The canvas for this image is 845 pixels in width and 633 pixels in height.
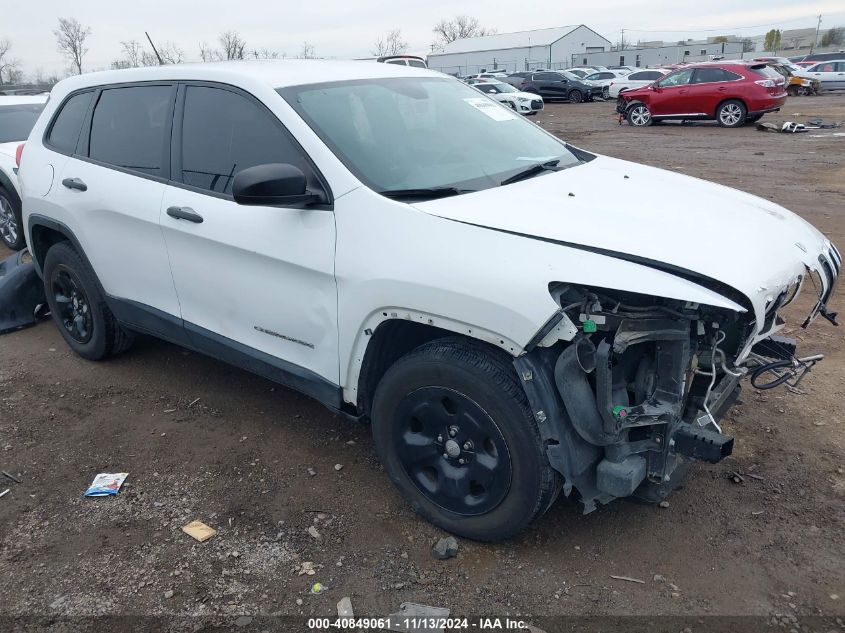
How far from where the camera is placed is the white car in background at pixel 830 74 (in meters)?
30.6

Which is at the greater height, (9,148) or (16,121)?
(16,121)

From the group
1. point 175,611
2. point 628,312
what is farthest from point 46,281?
point 628,312

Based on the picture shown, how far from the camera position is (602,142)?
17.0 metres

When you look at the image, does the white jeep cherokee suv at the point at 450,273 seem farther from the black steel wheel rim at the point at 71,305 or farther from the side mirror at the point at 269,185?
the black steel wheel rim at the point at 71,305

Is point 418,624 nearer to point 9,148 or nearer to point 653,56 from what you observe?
point 9,148

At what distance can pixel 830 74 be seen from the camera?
100ft

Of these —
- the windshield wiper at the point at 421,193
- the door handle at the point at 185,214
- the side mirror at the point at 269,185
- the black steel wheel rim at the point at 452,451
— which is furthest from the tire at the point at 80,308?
the black steel wheel rim at the point at 452,451

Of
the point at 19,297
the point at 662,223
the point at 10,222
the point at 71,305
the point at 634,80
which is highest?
the point at 662,223

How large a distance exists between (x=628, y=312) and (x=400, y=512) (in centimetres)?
145

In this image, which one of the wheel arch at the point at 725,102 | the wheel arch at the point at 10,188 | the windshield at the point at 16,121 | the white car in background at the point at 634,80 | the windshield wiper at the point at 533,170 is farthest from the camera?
the white car in background at the point at 634,80

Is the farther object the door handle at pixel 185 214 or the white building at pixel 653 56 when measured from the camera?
the white building at pixel 653 56

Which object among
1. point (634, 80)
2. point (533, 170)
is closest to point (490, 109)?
point (533, 170)

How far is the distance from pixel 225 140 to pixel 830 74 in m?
34.6

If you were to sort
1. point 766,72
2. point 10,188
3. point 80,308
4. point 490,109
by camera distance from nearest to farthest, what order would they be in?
point 490,109
point 80,308
point 10,188
point 766,72
